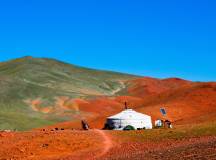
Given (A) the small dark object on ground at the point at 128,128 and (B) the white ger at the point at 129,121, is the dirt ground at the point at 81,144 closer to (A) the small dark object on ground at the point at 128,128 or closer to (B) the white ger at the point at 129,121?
(A) the small dark object on ground at the point at 128,128

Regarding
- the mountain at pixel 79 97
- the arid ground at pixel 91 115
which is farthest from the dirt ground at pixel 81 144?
the mountain at pixel 79 97

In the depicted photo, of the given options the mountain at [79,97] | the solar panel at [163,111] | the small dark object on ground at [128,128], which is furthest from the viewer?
the mountain at [79,97]

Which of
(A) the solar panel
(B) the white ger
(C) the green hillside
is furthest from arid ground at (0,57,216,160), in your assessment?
(B) the white ger

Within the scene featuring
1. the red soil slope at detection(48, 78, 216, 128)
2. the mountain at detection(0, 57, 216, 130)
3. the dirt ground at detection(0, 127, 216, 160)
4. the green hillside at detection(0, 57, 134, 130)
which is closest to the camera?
the dirt ground at detection(0, 127, 216, 160)

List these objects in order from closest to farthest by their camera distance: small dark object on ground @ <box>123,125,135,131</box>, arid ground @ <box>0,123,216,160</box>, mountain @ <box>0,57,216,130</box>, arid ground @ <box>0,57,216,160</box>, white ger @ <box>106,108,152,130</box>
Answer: arid ground @ <box>0,123,216,160</box>, arid ground @ <box>0,57,216,160</box>, small dark object on ground @ <box>123,125,135,131</box>, white ger @ <box>106,108,152,130</box>, mountain @ <box>0,57,216,130</box>

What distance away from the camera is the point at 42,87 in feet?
426

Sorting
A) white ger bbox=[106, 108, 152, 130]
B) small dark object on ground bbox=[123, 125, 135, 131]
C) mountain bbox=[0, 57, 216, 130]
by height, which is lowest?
small dark object on ground bbox=[123, 125, 135, 131]

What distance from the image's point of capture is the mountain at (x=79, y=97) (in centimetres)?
7856

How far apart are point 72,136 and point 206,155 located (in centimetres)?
1879

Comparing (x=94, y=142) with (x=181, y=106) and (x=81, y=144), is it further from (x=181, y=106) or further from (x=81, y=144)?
(x=181, y=106)

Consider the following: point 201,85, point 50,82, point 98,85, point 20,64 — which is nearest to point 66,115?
point 201,85

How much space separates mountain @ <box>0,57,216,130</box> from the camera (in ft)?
258

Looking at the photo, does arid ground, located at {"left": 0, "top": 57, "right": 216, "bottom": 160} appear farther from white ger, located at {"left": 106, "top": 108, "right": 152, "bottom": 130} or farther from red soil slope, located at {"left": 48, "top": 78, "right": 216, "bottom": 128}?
white ger, located at {"left": 106, "top": 108, "right": 152, "bottom": 130}

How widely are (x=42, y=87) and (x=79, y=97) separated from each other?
11485 mm
